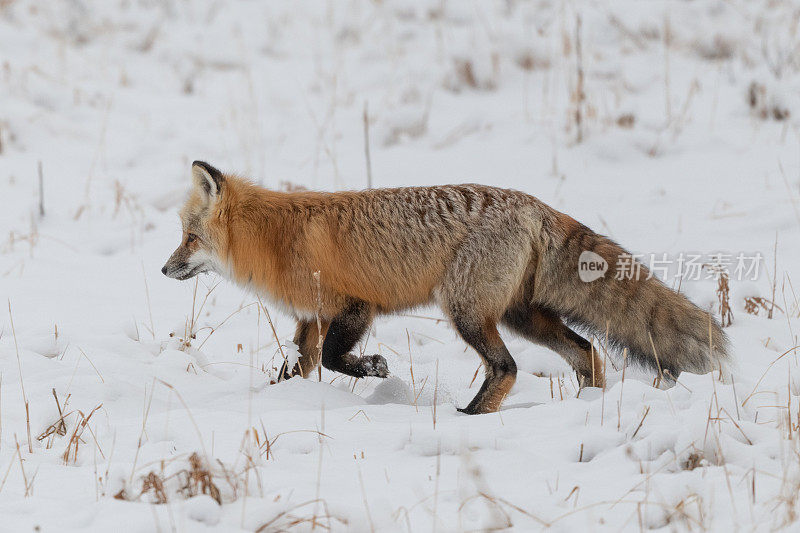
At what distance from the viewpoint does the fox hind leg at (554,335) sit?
4.61 metres

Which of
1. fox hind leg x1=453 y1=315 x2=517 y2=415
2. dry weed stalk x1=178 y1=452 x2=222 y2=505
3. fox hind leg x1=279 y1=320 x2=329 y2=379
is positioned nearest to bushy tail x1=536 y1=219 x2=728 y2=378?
fox hind leg x1=453 y1=315 x2=517 y2=415

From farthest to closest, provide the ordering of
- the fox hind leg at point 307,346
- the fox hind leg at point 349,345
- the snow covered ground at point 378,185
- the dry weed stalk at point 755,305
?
the dry weed stalk at point 755,305, the fox hind leg at point 307,346, the fox hind leg at point 349,345, the snow covered ground at point 378,185

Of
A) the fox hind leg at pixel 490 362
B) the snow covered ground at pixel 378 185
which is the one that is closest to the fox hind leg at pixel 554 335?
the snow covered ground at pixel 378 185

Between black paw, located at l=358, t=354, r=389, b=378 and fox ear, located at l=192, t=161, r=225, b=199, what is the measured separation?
4.07ft

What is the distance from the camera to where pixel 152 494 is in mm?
2852

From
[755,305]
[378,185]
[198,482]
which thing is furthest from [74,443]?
[378,185]

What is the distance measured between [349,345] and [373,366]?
0.56ft

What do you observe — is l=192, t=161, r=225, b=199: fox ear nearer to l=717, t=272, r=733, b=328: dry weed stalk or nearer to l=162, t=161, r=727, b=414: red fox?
l=162, t=161, r=727, b=414: red fox

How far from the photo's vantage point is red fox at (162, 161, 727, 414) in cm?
423

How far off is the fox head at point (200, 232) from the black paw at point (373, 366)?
3.35 ft

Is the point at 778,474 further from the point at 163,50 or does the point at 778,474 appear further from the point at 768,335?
the point at 163,50

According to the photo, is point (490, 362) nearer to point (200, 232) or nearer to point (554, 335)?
point (554, 335)

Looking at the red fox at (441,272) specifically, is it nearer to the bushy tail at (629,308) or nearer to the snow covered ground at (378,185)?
the bushy tail at (629,308)

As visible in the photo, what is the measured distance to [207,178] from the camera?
181 inches
